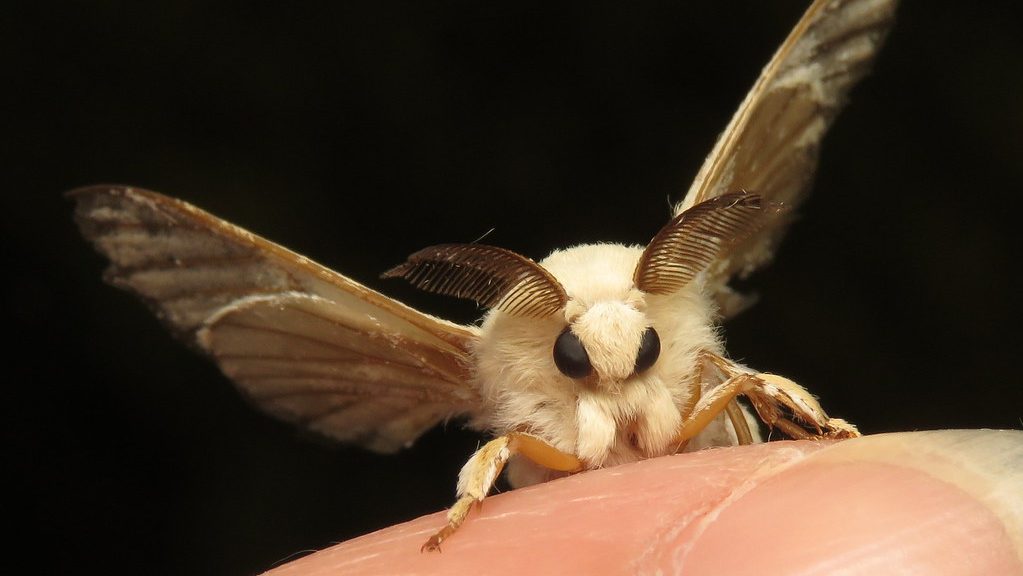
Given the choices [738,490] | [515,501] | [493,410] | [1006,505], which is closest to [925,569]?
[1006,505]

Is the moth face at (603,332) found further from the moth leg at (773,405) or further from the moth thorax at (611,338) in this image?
the moth leg at (773,405)

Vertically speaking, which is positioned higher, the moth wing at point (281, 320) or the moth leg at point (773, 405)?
the moth wing at point (281, 320)

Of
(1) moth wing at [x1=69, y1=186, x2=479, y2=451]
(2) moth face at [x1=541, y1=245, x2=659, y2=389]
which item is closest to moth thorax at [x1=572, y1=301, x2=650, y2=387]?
(2) moth face at [x1=541, y1=245, x2=659, y2=389]

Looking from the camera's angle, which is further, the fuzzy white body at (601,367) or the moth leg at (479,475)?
the fuzzy white body at (601,367)

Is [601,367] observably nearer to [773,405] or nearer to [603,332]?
[603,332]

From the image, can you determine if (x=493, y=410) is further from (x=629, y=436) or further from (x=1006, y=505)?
(x=1006, y=505)

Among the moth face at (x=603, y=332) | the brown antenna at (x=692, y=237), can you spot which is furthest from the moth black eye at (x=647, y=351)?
the brown antenna at (x=692, y=237)
